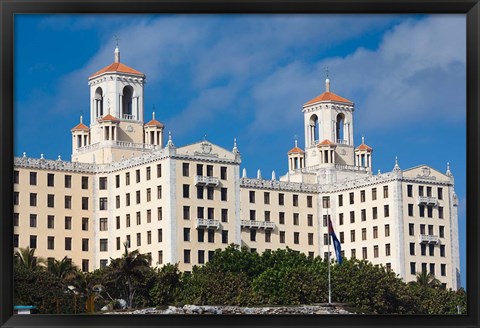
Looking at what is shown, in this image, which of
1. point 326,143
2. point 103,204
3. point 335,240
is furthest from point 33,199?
point 335,240

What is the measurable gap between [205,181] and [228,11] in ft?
232

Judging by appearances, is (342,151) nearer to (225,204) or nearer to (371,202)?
(371,202)

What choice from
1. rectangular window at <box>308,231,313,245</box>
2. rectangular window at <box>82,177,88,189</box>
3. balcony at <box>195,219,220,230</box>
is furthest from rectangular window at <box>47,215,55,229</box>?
rectangular window at <box>308,231,313,245</box>

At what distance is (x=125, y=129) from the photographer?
9919cm

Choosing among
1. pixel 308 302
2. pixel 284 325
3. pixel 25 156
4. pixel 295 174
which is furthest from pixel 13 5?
pixel 295 174

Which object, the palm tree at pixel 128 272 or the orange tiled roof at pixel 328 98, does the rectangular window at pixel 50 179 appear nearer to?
the palm tree at pixel 128 272

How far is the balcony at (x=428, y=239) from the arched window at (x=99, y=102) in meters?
26.6

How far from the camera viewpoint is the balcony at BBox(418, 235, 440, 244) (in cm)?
9719

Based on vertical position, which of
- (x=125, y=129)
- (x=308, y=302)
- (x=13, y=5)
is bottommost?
(x=308, y=302)

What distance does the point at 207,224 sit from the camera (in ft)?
298

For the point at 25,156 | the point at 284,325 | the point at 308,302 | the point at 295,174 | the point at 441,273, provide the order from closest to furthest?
the point at 284,325
the point at 308,302
the point at 25,156
the point at 441,273
the point at 295,174

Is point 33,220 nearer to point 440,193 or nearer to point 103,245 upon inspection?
point 103,245

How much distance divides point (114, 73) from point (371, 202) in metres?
22.3

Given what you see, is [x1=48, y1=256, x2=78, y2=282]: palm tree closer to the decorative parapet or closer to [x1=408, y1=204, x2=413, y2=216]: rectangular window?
the decorative parapet
